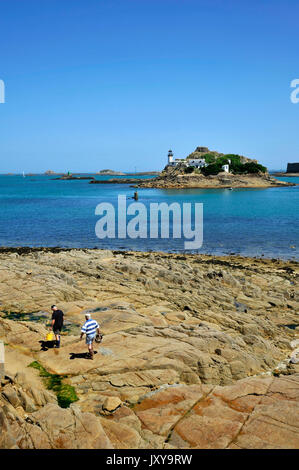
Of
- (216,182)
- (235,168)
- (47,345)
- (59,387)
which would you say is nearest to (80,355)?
(47,345)

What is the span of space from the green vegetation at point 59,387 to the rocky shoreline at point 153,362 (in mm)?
188

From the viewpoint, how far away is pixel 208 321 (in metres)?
19.0

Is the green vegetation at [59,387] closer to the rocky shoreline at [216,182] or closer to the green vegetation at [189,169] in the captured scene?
the rocky shoreline at [216,182]

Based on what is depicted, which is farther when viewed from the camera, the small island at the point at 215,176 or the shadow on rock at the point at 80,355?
the small island at the point at 215,176

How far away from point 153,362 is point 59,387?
3.44m

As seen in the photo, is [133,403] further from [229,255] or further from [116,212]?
[116,212]

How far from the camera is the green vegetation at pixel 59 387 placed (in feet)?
37.0

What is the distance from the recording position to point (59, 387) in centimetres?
1198

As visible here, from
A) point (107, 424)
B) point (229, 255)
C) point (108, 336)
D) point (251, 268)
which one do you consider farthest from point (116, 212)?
point (107, 424)

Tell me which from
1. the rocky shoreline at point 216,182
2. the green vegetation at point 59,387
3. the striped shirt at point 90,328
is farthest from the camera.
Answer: the rocky shoreline at point 216,182

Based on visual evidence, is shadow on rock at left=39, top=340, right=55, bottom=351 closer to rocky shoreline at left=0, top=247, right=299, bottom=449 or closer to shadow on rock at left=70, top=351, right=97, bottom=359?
rocky shoreline at left=0, top=247, right=299, bottom=449

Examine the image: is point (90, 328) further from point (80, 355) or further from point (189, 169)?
point (189, 169)

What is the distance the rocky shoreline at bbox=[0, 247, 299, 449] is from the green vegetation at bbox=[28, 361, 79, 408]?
19 centimetres

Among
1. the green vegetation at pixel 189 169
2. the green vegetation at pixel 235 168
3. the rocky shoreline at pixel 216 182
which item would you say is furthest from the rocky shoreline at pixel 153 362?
the green vegetation at pixel 189 169
